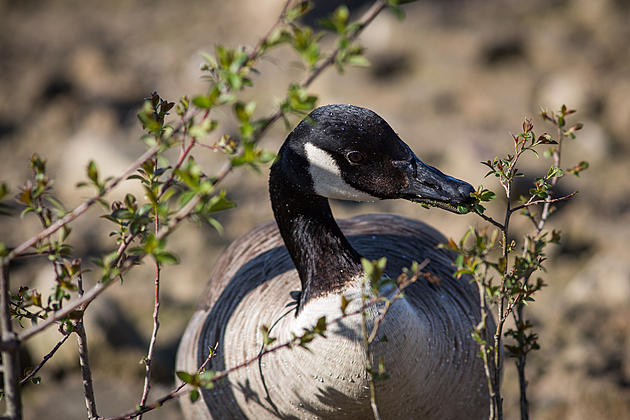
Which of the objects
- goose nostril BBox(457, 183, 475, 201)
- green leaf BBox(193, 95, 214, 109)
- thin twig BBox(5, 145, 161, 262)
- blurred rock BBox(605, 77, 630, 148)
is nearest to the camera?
green leaf BBox(193, 95, 214, 109)

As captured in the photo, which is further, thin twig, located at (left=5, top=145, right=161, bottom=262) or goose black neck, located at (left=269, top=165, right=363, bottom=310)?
goose black neck, located at (left=269, top=165, right=363, bottom=310)

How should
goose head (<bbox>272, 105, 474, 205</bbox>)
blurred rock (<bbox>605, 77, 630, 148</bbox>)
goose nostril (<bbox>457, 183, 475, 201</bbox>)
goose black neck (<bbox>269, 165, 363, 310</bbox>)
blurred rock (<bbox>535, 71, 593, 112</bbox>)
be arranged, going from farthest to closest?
blurred rock (<bbox>535, 71, 593, 112</bbox>) < blurred rock (<bbox>605, 77, 630, 148</bbox>) < goose black neck (<bbox>269, 165, 363, 310</bbox>) < goose head (<bbox>272, 105, 474, 205</bbox>) < goose nostril (<bbox>457, 183, 475, 201</bbox>)

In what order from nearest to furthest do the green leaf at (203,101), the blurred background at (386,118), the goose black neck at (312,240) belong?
the green leaf at (203,101) → the goose black neck at (312,240) → the blurred background at (386,118)

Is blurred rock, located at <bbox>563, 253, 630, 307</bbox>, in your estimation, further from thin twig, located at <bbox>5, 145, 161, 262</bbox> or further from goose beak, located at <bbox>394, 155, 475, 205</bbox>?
thin twig, located at <bbox>5, 145, 161, 262</bbox>

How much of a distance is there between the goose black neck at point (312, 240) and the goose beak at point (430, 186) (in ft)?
1.03

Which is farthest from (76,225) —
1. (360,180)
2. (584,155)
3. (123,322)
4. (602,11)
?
(602,11)

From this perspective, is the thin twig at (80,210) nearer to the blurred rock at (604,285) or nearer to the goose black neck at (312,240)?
the goose black neck at (312,240)

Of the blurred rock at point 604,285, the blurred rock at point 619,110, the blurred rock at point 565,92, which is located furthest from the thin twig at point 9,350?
the blurred rock at point 619,110

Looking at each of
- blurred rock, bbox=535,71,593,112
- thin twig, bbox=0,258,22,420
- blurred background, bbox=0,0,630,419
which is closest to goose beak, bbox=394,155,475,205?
thin twig, bbox=0,258,22,420

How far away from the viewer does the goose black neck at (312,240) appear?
7.51 feet

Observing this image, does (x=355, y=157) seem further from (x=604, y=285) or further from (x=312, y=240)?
(x=604, y=285)

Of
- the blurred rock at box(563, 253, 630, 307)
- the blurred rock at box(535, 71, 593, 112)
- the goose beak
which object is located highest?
the blurred rock at box(535, 71, 593, 112)

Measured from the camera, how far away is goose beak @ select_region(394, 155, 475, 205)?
210 centimetres

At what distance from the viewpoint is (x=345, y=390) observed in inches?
86.9
